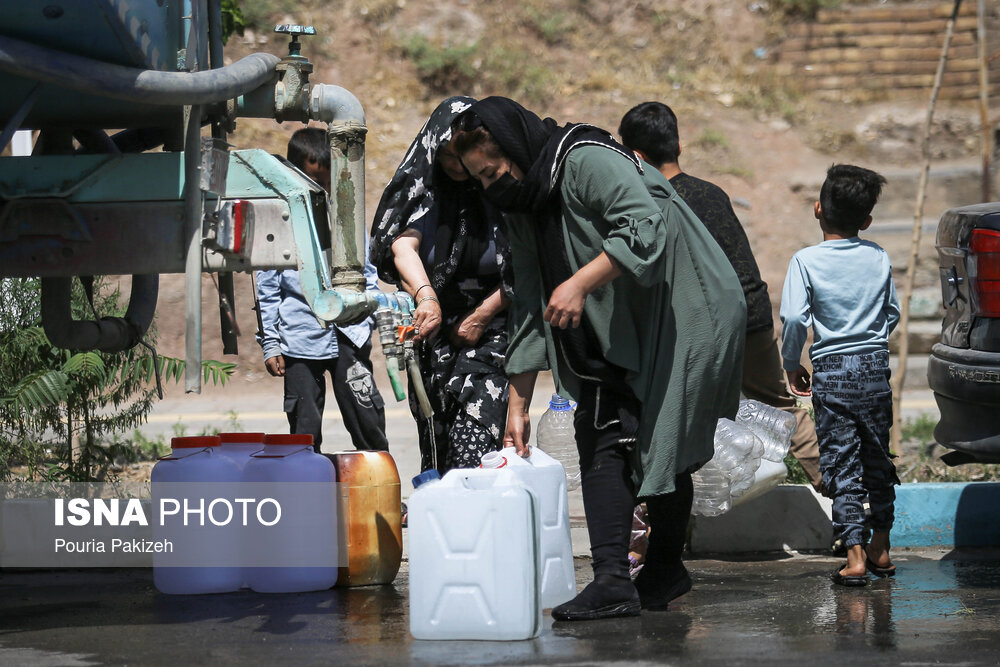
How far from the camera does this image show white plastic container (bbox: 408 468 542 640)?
3.80m

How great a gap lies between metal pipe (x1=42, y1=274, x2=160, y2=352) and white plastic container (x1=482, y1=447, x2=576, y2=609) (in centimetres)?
153

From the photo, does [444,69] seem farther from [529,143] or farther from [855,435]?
[529,143]

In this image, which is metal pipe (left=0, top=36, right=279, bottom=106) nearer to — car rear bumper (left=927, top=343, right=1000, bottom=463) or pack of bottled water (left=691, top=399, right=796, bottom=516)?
pack of bottled water (left=691, top=399, right=796, bottom=516)

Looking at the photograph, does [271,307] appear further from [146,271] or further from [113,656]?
[113,656]

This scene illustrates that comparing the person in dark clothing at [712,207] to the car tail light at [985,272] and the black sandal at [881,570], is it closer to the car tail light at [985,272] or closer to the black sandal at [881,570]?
the black sandal at [881,570]

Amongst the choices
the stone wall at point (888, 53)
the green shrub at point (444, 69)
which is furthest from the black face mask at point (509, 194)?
the stone wall at point (888, 53)

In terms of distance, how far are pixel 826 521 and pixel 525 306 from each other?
2061 millimetres

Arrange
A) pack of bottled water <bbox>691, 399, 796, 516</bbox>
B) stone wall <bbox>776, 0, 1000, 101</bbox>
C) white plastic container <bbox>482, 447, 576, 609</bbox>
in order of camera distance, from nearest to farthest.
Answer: white plastic container <bbox>482, 447, 576, 609</bbox>
pack of bottled water <bbox>691, 399, 796, 516</bbox>
stone wall <bbox>776, 0, 1000, 101</bbox>

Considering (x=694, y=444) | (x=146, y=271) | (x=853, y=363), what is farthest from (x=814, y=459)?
(x=146, y=271)

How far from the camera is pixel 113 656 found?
3.79m

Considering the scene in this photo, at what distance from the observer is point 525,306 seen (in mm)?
4398

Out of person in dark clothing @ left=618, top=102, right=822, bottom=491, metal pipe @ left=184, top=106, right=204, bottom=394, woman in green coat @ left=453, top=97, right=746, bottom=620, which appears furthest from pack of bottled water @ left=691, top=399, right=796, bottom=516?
metal pipe @ left=184, top=106, right=204, bottom=394

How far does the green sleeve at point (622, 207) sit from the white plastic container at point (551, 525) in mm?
791

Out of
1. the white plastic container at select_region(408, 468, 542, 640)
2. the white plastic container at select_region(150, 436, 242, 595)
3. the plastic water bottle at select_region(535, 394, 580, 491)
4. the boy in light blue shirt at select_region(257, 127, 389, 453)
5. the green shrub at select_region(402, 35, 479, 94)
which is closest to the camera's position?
the white plastic container at select_region(408, 468, 542, 640)
